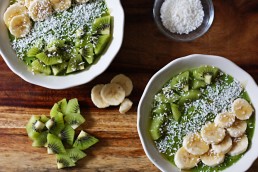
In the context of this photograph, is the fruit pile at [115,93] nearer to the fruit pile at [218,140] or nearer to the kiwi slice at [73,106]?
the kiwi slice at [73,106]

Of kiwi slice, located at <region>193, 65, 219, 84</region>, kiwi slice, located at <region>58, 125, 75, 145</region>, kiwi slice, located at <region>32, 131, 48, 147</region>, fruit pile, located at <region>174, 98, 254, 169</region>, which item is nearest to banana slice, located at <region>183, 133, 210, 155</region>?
fruit pile, located at <region>174, 98, 254, 169</region>

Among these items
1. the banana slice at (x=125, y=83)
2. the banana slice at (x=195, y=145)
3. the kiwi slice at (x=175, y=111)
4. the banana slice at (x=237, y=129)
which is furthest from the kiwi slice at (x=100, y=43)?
the banana slice at (x=237, y=129)

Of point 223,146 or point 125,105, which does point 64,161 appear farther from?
point 223,146

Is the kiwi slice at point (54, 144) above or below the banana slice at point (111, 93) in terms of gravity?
below

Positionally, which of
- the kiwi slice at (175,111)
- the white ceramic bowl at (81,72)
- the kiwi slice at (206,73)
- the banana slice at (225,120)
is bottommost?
the banana slice at (225,120)

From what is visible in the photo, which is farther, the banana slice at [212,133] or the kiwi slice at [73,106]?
the kiwi slice at [73,106]

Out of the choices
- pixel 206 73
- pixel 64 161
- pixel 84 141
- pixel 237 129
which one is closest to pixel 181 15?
pixel 206 73

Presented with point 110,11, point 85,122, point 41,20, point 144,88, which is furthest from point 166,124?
point 41,20
